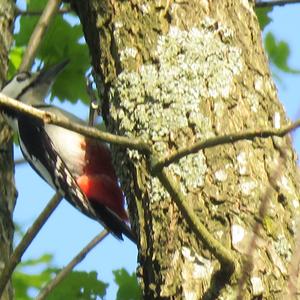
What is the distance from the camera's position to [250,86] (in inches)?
82.0

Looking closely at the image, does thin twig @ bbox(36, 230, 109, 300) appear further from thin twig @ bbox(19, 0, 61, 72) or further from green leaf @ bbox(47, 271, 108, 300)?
thin twig @ bbox(19, 0, 61, 72)

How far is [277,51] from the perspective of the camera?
344 cm

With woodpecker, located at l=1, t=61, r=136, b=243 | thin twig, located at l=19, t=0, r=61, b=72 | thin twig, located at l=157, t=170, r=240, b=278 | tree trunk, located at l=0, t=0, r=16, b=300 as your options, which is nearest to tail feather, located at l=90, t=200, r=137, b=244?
woodpecker, located at l=1, t=61, r=136, b=243

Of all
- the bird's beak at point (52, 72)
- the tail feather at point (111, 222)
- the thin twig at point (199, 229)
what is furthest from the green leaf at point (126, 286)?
the thin twig at point (199, 229)

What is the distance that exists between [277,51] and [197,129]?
1.54m

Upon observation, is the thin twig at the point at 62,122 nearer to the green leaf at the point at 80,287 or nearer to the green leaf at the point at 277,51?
the green leaf at the point at 80,287

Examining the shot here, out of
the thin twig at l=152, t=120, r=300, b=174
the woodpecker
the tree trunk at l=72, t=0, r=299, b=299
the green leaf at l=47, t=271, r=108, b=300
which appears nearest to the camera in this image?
the thin twig at l=152, t=120, r=300, b=174

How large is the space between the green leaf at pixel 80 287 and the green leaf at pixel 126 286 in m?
0.07

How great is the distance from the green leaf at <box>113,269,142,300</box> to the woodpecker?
26 cm

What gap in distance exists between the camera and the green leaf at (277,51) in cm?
340

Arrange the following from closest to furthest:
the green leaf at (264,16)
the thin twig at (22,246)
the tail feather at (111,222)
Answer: the thin twig at (22,246) < the green leaf at (264,16) < the tail feather at (111,222)

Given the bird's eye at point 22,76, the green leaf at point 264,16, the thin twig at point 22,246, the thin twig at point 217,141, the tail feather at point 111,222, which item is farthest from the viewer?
the bird's eye at point 22,76

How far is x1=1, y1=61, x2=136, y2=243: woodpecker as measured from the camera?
11.4 feet

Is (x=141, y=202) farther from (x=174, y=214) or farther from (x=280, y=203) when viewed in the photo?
(x=280, y=203)
